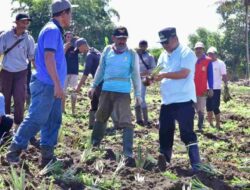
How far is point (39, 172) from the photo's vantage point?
5.65m

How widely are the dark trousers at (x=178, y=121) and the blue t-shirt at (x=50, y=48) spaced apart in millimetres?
1543

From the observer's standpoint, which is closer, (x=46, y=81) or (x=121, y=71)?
(x=46, y=81)

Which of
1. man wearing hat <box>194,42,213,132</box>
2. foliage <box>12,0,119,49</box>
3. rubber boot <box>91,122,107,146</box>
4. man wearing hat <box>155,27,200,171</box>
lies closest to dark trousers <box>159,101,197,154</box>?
man wearing hat <box>155,27,200,171</box>

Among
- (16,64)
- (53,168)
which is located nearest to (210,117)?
(16,64)

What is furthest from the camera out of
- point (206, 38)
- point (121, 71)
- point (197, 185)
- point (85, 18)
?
point (206, 38)

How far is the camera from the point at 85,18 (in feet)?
140

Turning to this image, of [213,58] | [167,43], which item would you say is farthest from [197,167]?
[213,58]

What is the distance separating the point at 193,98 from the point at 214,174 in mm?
966

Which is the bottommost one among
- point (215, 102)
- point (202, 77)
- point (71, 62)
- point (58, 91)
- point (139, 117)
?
point (139, 117)

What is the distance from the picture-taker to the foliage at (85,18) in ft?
129

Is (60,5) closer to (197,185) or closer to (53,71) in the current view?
(53,71)

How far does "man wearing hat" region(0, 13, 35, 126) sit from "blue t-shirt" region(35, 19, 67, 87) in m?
1.94

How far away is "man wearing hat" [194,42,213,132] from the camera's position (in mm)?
10641

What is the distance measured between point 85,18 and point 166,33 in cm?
3646
